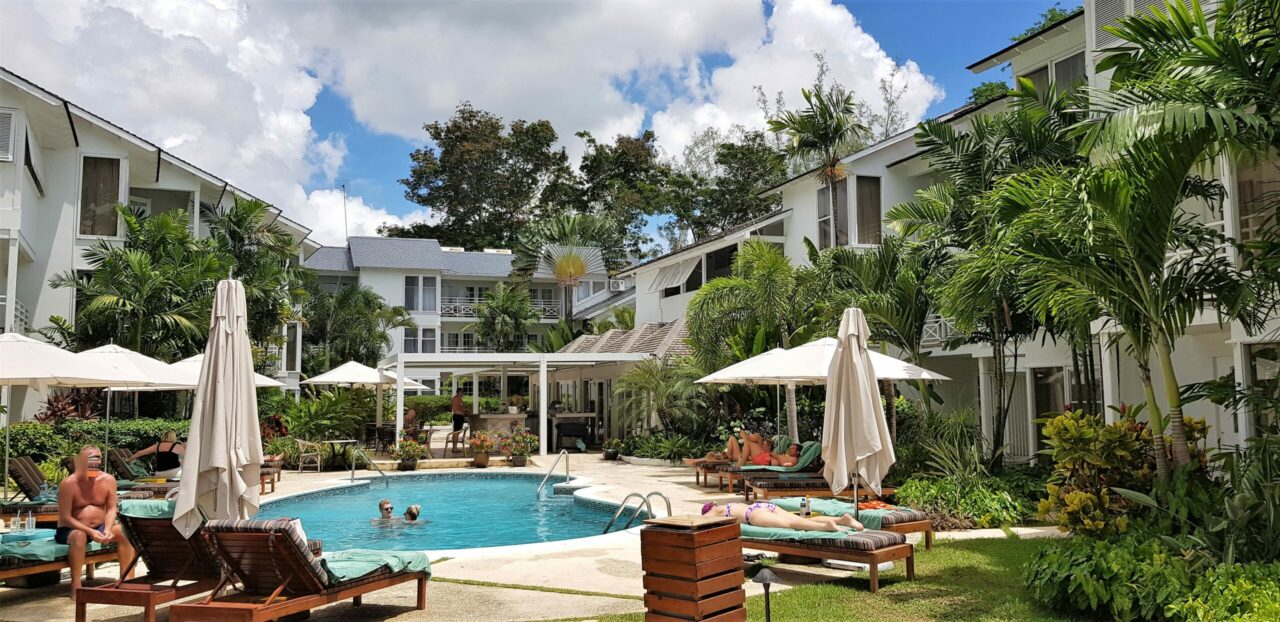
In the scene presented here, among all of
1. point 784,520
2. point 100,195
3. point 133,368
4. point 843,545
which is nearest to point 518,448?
point 133,368

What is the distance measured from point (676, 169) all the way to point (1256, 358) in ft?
131

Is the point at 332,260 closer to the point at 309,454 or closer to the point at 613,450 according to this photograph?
the point at 309,454

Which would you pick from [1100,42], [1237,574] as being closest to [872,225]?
[1100,42]

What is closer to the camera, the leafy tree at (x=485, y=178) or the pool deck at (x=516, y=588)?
the pool deck at (x=516, y=588)

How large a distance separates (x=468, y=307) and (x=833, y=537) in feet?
137

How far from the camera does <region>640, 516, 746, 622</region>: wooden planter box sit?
6.08 meters

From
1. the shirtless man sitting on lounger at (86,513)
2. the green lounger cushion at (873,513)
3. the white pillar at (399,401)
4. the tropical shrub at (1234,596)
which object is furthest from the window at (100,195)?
the tropical shrub at (1234,596)

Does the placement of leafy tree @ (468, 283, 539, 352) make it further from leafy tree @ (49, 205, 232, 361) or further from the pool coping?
the pool coping

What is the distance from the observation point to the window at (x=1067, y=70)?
707 inches

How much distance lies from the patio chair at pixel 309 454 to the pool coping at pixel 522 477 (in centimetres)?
191

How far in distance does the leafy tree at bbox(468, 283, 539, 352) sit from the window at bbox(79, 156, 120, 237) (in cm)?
1960

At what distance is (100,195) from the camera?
23.0m

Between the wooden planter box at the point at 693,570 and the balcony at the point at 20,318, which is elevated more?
the balcony at the point at 20,318

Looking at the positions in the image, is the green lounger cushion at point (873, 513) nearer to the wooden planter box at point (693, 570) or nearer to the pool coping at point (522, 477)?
the pool coping at point (522, 477)
